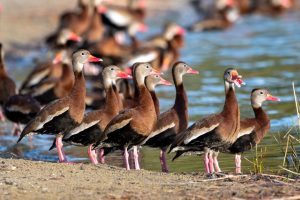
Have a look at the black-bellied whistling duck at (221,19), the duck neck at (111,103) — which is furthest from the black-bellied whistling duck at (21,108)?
the black-bellied whistling duck at (221,19)

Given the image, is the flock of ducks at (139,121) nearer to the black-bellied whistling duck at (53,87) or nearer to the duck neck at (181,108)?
the duck neck at (181,108)

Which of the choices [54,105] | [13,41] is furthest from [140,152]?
[13,41]

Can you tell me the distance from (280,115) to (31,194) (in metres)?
7.53

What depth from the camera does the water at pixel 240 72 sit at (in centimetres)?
1291

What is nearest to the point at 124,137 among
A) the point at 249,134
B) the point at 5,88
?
the point at 249,134

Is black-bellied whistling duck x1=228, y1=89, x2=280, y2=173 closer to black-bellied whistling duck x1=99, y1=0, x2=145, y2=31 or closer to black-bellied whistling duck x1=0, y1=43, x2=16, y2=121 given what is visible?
black-bellied whistling duck x1=0, y1=43, x2=16, y2=121

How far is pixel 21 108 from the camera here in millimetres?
14719

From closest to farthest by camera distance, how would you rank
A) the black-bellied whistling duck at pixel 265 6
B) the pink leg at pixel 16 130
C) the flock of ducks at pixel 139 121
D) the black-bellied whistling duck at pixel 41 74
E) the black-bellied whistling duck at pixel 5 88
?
the flock of ducks at pixel 139 121 < the pink leg at pixel 16 130 < the black-bellied whistling duck at pixel 5 88 < the black-bellied whistling duck at pixel 41 74 < the black-bellied whistling duck at pixel 265 6

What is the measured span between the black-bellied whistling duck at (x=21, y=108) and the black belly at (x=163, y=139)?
328 cm

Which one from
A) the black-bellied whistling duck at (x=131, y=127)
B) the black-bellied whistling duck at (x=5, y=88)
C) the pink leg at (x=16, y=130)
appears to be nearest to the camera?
the black-bellied whistling duck at (x=131, y=127)

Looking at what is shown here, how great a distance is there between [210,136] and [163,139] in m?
0.77

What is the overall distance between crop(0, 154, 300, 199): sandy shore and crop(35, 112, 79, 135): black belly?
4.21 feet

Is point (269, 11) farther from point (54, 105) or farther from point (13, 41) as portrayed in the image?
point (54, 105)

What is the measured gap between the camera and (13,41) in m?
25.9
